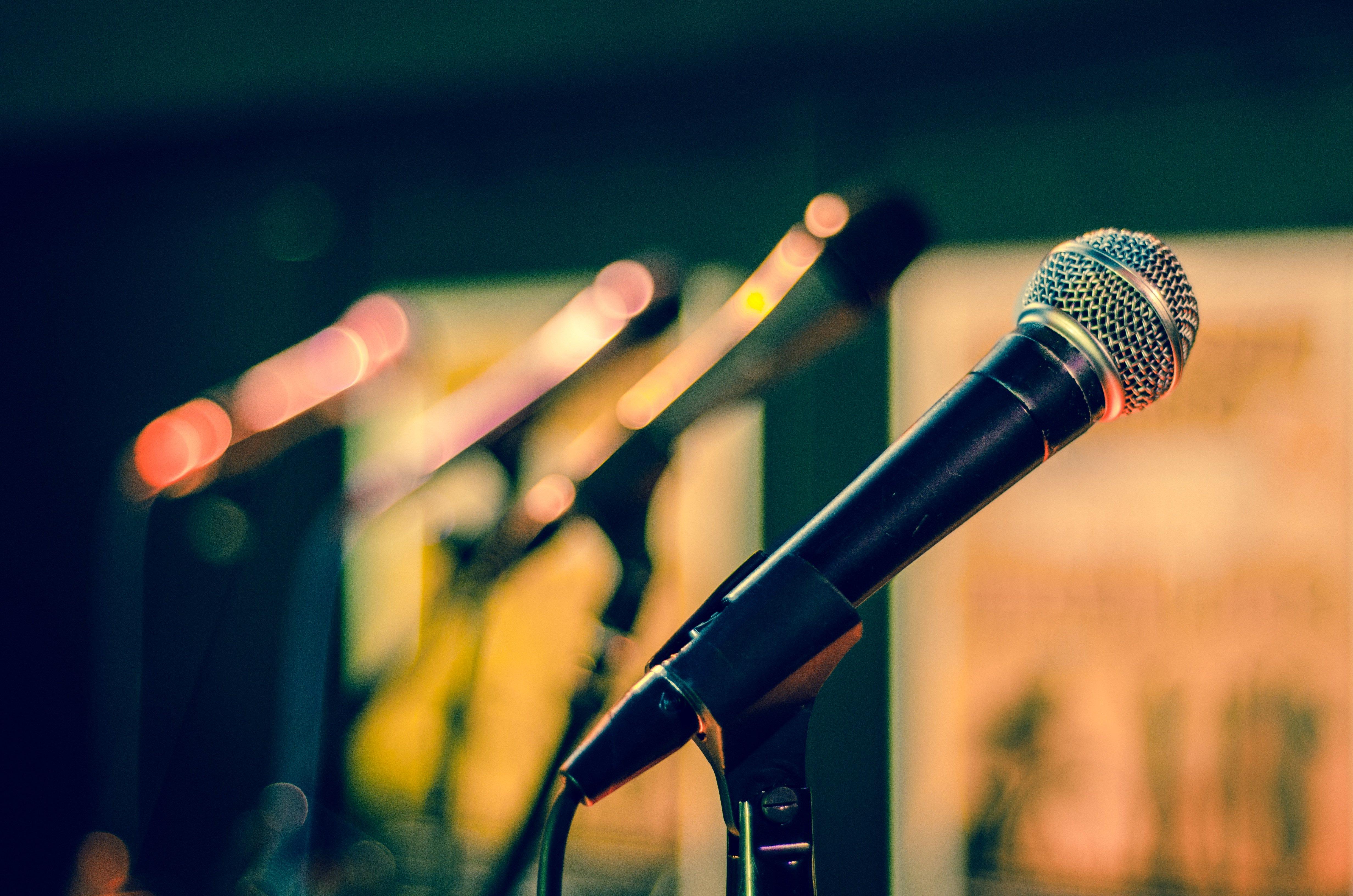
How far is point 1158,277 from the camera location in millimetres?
559

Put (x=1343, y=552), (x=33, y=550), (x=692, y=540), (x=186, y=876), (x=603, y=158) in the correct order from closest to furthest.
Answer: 1. (x=1343, y=552)
2. (x=692, y=540)
3. (x=603, y=158)
4. (x=186, y=876)
5. (x=33, y=550)

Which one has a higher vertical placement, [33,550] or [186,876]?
[33,550]

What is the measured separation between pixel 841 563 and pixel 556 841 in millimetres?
247

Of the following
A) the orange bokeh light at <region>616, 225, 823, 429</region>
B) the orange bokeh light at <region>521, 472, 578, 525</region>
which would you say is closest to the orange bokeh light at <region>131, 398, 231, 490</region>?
the orange bokeh light at <region>521, 472, 578, 525</region>

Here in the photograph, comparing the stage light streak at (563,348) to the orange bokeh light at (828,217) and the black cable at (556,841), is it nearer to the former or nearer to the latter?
the orange bokeh light at (828,217)

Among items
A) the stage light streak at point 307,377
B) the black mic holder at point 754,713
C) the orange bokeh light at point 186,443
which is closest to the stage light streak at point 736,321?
the black mic holder at point 754,713

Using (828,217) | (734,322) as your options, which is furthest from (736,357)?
(828,217)

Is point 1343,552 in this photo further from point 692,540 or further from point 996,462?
point 996,462

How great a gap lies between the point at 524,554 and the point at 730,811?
0.40m

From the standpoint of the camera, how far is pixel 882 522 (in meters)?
0.52

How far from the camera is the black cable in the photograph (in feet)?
1.72

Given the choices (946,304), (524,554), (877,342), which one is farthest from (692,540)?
(524,554)

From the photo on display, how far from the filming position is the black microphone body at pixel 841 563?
1.69ft

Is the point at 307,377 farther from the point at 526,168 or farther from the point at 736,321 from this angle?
the point at 526,168
